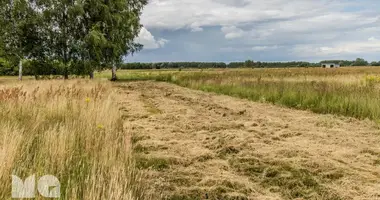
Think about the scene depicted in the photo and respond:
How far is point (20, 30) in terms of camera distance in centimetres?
2316

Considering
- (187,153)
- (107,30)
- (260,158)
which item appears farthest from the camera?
(107,30)

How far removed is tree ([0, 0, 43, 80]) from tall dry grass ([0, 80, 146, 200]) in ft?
67.5

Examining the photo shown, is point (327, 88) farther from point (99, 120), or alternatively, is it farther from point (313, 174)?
point (99, 120)

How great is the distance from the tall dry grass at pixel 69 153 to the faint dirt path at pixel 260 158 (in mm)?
500

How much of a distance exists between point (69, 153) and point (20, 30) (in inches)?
924

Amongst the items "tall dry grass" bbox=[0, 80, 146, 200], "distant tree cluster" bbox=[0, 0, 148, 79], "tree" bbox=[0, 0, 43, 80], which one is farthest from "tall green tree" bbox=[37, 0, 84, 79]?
"tall dry grass" bbox=[0, 80, 146, 200]

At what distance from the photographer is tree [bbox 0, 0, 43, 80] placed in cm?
2333

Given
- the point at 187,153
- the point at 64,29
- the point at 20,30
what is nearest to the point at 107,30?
the point at 64,29

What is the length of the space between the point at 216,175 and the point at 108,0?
2590cm

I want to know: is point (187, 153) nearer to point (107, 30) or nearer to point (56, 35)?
point (56, 35)

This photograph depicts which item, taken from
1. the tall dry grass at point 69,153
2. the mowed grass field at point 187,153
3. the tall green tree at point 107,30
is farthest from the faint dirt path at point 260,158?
the tall green tree at point 107,30

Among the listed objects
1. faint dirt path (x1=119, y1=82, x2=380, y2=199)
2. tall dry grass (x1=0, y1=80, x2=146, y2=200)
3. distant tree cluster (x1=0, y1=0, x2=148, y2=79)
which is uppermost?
distant tree cluster (x1=0, y1=0, x2=148, y2=79)

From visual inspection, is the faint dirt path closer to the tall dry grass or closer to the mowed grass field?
the mowed grass field

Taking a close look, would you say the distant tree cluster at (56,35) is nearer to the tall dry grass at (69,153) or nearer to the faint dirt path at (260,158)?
the faint dirt path at (260,158)
